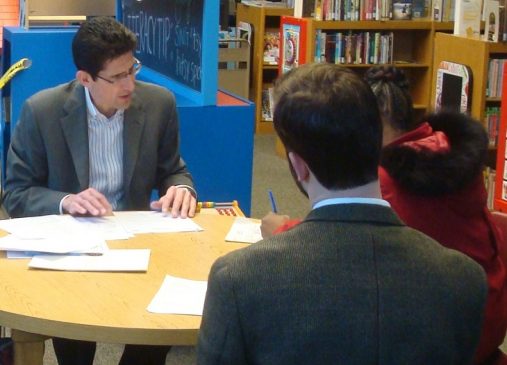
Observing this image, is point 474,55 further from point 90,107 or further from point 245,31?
point 245,31

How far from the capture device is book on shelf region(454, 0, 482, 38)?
17.7ft

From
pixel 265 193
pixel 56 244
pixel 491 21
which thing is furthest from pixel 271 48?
pixel 56 244

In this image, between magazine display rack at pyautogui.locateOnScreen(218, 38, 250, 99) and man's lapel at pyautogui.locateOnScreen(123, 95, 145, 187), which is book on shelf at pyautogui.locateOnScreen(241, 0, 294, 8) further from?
man's lapel at pyautogui.locateOnScreen(123, 95, 145, 187)

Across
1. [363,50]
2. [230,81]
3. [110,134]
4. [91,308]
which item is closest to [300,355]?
[91,308]

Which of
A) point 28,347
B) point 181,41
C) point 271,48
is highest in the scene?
point 181,41

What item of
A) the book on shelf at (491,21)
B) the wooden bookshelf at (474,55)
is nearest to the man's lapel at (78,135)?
the wooden bookshelf at (474,55)

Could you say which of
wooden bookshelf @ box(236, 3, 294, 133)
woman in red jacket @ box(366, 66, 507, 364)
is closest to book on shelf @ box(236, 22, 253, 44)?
wooden bookshelf @ box(236, 3, 294, 133)

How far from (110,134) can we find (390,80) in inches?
44.0

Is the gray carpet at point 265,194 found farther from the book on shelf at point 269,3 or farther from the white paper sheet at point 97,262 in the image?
the white paper sheet at point 97,262

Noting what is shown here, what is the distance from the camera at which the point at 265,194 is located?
6180 mm

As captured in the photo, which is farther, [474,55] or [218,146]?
[474,55]

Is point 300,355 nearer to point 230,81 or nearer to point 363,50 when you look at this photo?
point 363,50

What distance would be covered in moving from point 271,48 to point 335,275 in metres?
Answer: 7.13

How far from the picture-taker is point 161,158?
118 inches
